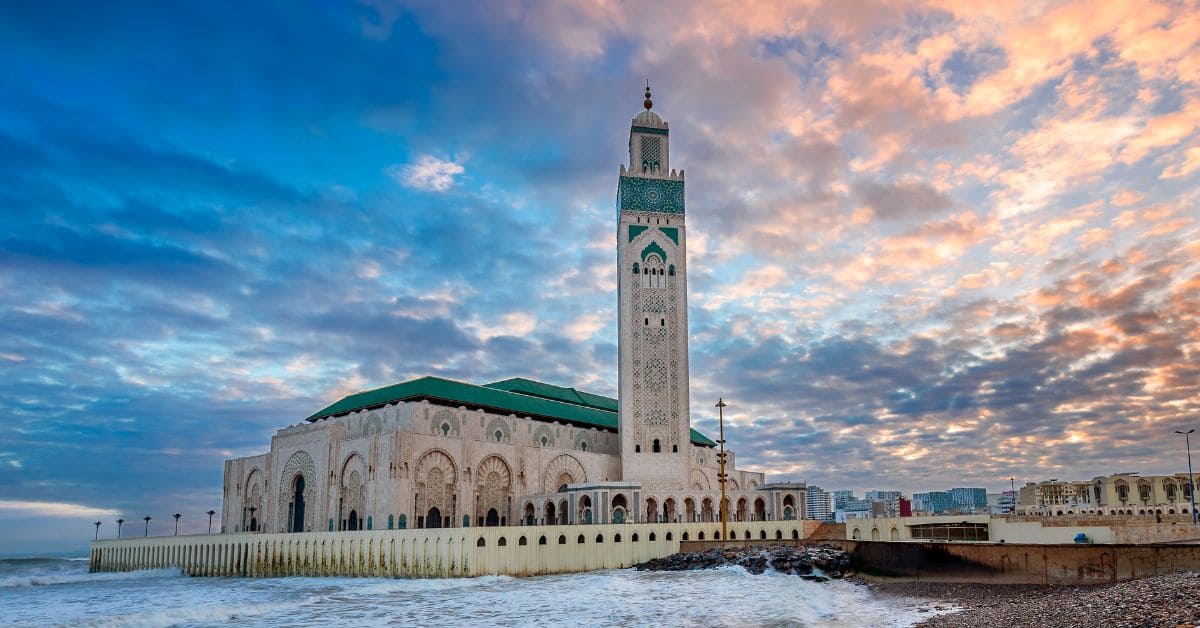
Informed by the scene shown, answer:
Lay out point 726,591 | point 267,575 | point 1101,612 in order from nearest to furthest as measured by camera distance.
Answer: point 1101,612 → point 726,591 → point 267,575

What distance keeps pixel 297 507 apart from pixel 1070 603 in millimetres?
42368

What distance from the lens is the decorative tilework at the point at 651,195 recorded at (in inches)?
2222

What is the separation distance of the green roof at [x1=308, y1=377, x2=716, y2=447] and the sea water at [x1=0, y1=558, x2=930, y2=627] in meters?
14.3

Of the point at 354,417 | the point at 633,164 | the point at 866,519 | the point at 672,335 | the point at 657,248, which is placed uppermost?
the point at 633,164

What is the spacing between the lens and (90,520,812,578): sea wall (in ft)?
110

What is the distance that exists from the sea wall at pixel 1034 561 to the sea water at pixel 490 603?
1659 mm

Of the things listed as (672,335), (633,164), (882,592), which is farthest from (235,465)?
(882,592)

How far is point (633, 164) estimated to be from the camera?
57.9 metres

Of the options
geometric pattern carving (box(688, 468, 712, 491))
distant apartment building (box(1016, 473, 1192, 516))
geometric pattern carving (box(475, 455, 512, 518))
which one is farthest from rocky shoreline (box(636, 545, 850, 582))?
distant apartment building (box(1016, 473, 1192, 516))

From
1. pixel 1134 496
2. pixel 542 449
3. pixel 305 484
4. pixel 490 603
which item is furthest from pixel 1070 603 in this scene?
pixel 1134 496

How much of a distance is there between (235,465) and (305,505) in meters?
8.87

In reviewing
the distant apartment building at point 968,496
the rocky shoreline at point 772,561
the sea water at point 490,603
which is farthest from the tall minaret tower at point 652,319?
the distant apartment building at point 968,496

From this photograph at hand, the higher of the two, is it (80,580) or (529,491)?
(529,491)

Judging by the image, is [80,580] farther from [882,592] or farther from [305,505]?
[882,592]
